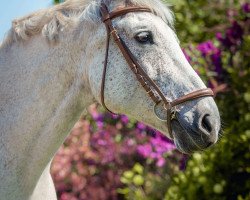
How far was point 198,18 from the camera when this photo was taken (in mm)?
7098

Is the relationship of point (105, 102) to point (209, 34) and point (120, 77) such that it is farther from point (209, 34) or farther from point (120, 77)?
point (209, 34)

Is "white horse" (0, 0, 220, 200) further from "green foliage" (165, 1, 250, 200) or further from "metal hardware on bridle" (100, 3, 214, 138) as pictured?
"green foliage" (165, 1, 250, 200)

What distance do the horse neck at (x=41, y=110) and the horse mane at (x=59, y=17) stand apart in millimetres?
55

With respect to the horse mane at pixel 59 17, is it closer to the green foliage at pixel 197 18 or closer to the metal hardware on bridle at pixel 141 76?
the metal hardware on bridle at pixel 141 76

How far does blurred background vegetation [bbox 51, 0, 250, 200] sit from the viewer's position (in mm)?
4543

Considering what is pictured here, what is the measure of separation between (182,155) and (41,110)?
2.55 meters

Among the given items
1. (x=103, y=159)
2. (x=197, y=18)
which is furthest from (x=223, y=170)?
(x=197, y=18)

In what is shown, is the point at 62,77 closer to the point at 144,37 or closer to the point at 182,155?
the point at 144,37

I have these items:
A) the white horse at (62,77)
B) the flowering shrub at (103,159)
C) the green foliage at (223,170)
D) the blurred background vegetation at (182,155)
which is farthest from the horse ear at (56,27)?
the flowering shrub at (103,159)

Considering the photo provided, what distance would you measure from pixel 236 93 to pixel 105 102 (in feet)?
7.86

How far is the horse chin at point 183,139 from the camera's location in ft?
8.32

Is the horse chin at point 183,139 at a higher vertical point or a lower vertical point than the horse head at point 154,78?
lower

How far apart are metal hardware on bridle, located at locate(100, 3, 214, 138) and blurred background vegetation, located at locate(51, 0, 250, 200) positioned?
1290 millimetres

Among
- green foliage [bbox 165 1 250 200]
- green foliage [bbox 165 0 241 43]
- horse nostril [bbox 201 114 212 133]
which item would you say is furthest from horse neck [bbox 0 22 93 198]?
green foliage [bbox 165 0 241 43]
